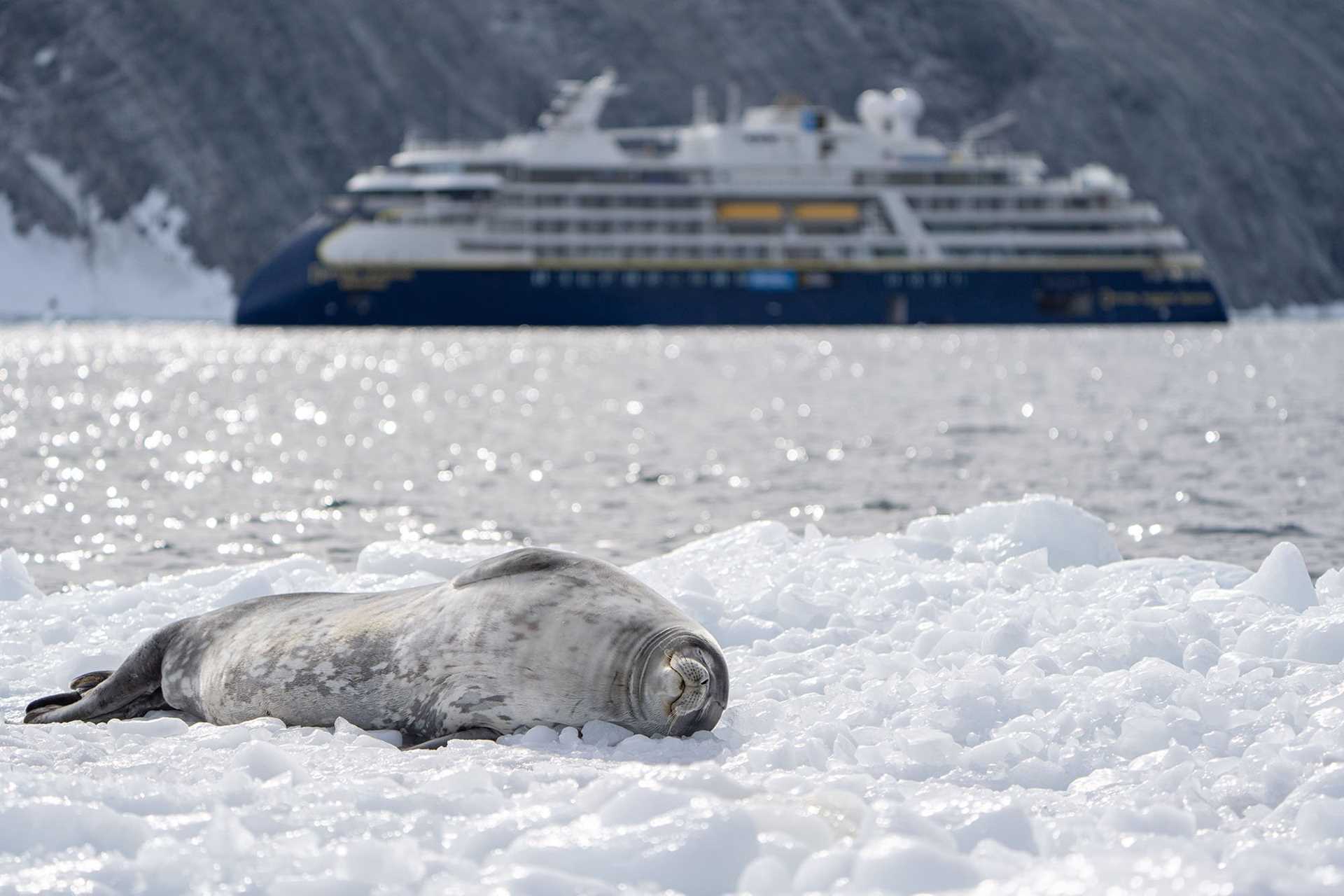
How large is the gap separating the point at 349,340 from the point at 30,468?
1866 inches

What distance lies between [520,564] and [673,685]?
0.89 m

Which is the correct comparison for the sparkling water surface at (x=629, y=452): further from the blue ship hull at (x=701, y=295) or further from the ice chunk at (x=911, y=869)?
the blue ship hull at (x=701, y=295)

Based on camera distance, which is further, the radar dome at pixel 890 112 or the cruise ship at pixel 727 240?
the radar dome at pixel 890 112

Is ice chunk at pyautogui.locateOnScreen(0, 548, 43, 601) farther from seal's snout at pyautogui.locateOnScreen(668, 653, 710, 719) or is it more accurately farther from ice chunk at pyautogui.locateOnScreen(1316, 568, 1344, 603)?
ice chunk at pyautogui.locateOnScreen(1316, 568, 1344, 603)

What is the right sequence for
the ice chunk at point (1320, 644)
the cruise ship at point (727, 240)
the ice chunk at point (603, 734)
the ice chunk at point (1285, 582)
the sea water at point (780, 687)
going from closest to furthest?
the sea water at point (780, 687) → the ice chunk at point (603, 734) → the ice chunk at point (1320, 644) → the ice chunk at point (1285, 582) → the cruise ship at point (727, 240)

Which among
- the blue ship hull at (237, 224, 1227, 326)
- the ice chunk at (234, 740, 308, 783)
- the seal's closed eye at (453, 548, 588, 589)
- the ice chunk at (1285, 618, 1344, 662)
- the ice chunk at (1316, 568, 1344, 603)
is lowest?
the blue ship hull at (237, 224, 1227, 326)

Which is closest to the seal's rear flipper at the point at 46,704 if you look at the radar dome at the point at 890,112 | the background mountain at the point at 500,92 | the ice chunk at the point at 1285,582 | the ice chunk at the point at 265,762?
the ice chunk at the point at 265,762

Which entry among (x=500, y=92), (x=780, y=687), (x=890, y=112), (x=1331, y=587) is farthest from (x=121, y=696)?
(x=500, y=92)

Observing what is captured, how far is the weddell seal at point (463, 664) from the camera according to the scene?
20.1 ft

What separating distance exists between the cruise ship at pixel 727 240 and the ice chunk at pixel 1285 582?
70.7m

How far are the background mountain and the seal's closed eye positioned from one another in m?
123

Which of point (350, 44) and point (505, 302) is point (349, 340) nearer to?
point (505, 302)

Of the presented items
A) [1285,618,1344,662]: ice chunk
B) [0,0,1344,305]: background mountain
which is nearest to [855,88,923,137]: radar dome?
[0,0,1344,305]: background mountain

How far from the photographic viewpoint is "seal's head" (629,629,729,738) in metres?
6.07
